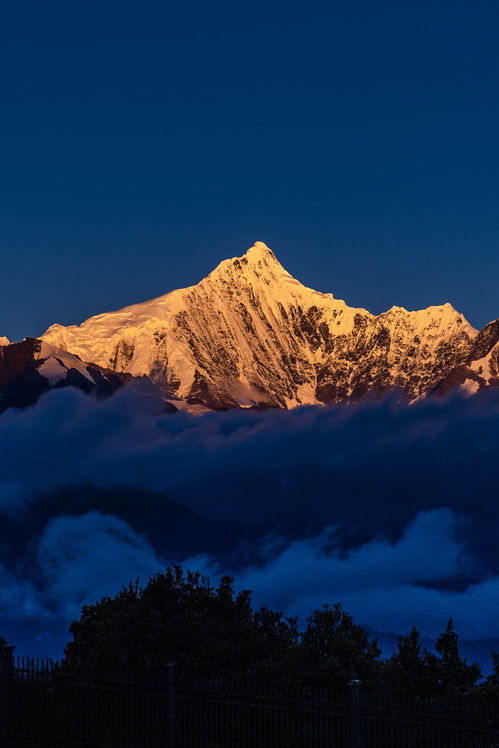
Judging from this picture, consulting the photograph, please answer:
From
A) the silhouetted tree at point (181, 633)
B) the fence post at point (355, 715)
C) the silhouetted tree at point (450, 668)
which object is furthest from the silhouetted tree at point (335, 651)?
the fence post at point (355, 715)

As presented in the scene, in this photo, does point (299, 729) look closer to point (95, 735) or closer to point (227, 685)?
point (227, 685)

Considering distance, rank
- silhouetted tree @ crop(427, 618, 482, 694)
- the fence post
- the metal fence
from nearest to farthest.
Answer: the metal fence, the fence post, silhouetted tree @ crop(427, 618, 482, 694)

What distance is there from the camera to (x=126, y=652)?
1934 inches

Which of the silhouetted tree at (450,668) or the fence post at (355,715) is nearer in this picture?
the fence post at (355,715)

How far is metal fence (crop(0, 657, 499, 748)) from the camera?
20.9m

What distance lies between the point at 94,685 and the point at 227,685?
12.8 feet

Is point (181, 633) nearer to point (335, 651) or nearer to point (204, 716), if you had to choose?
point (335, 651)

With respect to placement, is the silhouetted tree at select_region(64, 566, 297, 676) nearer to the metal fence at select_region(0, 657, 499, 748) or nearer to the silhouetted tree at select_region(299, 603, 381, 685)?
the silhouetted tree at select_region(299, 603, 381, 685)

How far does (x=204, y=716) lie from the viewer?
2392 cm

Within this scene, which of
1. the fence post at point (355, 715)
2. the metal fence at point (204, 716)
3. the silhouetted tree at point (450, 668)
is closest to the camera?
the metal fence at point (204, 716)

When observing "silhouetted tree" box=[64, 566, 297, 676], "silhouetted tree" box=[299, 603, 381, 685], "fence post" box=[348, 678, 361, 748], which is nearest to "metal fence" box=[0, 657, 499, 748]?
"fence post" box=[348, 678, 361, 748]

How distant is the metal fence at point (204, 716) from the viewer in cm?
2088

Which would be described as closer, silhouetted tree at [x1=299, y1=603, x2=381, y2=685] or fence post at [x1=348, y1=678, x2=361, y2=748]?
fence post at [x1=348, y1=678, x2=361, y2=748]

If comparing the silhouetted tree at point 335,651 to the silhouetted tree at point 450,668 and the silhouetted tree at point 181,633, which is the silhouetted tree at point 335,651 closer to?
the silhouetted tree at point 181,633
